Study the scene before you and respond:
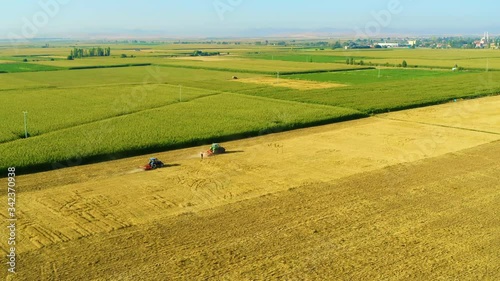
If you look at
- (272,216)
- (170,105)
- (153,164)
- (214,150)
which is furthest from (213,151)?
(170,105)

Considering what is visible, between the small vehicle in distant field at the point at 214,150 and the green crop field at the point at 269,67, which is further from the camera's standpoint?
the green crop field at the point at 269,67

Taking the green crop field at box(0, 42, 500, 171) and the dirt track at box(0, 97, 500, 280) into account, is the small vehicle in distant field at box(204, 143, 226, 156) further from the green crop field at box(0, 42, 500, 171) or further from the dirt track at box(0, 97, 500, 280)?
the green crop field at box(0, 42, 500, 171)

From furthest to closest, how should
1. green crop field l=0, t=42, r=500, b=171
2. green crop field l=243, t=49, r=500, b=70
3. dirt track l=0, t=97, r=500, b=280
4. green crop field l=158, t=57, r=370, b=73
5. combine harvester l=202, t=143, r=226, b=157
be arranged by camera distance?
green crop field l=243, t=49, r=500, b=70 → green crop field l=158, t=57, r=370, b=73 → green crop field l=0, t=42, r=500, b=171 → combine harvester l=202, t=143, r=226, b=157 → dirt track l=0, t=97, r=500, b=280

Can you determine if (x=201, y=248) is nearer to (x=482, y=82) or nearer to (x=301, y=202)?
(x=301, y=202)

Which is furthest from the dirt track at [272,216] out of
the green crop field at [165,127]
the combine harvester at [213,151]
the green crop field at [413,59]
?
the green crop field at [413,59]

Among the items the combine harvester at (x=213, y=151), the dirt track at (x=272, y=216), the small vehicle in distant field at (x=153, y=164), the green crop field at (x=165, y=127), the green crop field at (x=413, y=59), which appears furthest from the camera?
the green crop field at (x=413, y=59)

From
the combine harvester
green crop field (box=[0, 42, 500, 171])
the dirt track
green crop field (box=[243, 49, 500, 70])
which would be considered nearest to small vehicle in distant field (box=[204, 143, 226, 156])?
the combine harvester

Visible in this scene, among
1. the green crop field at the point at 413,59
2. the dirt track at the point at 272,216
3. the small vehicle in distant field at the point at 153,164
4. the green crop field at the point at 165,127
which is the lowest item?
the dirt track at the point at 272,216

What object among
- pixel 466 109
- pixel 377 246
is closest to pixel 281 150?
pixel 377 246

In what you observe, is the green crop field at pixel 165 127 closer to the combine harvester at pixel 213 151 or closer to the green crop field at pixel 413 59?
the combine harvester at pixel 213 151
